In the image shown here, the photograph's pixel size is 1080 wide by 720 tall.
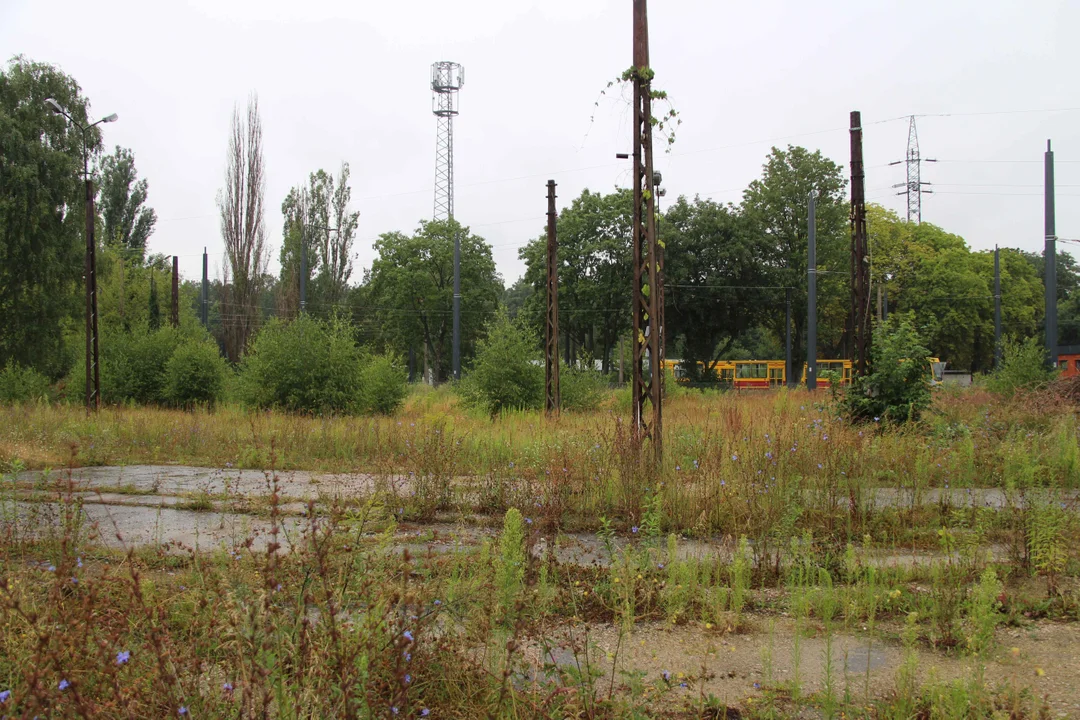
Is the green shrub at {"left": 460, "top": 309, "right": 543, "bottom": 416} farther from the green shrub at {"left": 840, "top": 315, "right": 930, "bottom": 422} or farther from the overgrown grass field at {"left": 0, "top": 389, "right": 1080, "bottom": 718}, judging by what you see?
the overgrown grass field at {"left": 0, "top": 389, "right": 1080, "bottom": 718}

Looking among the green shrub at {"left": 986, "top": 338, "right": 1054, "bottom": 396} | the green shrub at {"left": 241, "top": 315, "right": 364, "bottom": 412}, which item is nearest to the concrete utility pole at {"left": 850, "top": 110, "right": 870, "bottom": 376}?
the green shrub at {"left": 986, "top": 338, "right": 1054, "bottom": 396}

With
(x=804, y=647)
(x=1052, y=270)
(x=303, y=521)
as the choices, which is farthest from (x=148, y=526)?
(x=1052, y=270)

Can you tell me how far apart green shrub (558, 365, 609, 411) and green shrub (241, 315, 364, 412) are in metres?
6.12

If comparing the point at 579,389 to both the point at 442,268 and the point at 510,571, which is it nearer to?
the point at 510,571

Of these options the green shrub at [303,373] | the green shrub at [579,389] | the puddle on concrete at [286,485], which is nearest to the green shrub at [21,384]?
the green shrub at [303,373]

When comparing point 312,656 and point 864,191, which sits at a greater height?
point 864,191

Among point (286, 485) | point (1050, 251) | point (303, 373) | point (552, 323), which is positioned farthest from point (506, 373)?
point (1050, 251)

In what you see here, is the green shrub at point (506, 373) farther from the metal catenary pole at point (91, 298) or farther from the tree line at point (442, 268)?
the metal catenary pole at point (91, 298)

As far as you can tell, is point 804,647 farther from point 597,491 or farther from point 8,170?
point 8,170

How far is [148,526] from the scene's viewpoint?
6.92 m

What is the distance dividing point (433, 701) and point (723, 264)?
141ft

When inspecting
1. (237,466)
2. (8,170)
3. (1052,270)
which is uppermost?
(8,170)

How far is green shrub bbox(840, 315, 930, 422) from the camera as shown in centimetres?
1380

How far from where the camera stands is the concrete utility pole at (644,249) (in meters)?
8.72
